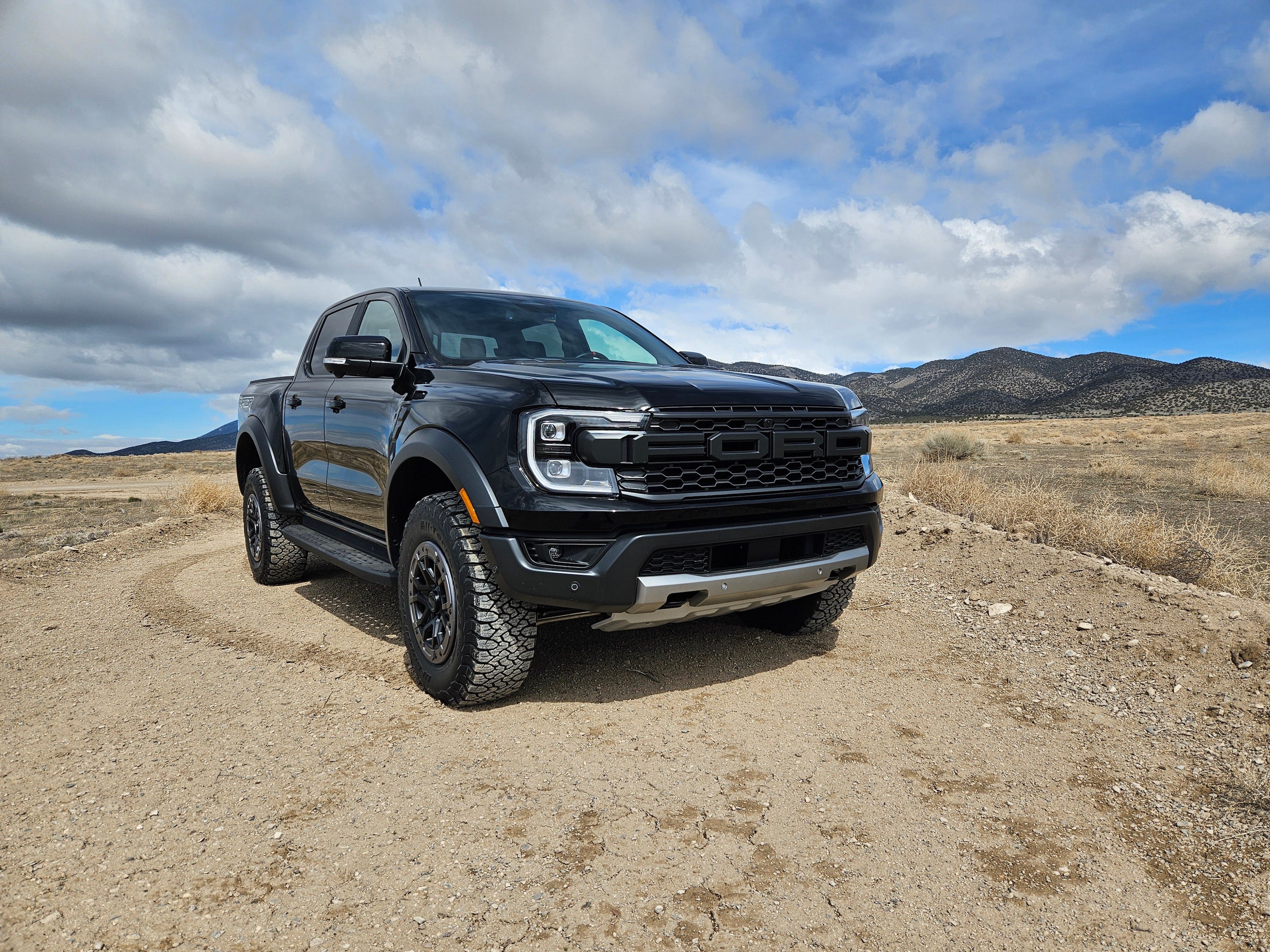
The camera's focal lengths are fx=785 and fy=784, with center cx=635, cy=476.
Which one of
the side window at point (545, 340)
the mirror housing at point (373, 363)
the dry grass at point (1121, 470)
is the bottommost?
the dry grass at point (1121, 470)

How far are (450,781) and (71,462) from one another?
160 feet

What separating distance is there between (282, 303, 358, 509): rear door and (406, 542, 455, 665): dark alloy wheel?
5.53 ft

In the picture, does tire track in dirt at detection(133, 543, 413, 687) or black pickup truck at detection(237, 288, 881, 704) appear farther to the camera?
tire track in dirt at detection(133, 543, 413, 687)

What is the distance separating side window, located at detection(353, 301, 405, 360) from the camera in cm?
448

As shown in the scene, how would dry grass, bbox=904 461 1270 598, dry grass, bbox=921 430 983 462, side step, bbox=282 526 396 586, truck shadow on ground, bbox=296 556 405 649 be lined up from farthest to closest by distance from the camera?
1. dry grass, bbox=921 430 983 462
2. dry grass, bbox=904 461 1270 598
3. truck shadow on ground, bbox=296 556 405 649
4. side step, bbox=282 526 396 586

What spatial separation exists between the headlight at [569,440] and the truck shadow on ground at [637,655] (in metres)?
1.16

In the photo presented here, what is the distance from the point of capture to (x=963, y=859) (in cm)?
246

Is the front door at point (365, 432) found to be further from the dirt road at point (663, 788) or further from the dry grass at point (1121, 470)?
the dry grass at point (1121, 470)

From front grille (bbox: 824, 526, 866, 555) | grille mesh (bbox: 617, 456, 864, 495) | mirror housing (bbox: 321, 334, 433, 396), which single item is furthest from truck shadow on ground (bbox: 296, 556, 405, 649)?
front grille (bbox: 824, 526, 866, 555)

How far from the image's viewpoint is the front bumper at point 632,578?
10.3ft

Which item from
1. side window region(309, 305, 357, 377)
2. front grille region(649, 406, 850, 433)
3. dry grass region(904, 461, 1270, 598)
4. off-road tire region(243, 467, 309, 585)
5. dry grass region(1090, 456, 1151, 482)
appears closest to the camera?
front grille region(649, 406, 850, 433)

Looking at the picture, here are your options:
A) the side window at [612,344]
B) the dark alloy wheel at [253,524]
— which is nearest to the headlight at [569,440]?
the side window at [612,344]

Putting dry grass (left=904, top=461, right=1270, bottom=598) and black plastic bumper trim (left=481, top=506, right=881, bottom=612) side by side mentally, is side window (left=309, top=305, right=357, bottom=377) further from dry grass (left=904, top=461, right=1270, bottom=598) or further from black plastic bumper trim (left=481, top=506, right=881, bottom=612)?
dry grass (left=904, top=461, right=1270, bottom=598)

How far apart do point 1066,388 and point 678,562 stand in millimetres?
98072
